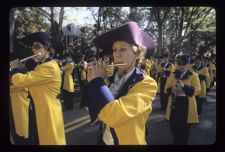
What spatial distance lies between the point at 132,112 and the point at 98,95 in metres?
0.25

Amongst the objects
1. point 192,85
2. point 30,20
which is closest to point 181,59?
point 192,85

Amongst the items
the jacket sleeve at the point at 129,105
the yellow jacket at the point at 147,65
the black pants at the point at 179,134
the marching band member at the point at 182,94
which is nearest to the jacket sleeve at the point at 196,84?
the marching band member at the point at 182,94

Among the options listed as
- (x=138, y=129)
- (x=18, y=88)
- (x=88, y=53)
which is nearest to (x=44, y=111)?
(x=18, y=88)

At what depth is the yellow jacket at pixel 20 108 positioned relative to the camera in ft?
10.9

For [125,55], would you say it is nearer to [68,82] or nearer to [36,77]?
[68,82]

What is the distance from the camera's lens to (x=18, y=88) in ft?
11.0

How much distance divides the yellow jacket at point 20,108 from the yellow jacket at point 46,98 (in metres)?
0.06

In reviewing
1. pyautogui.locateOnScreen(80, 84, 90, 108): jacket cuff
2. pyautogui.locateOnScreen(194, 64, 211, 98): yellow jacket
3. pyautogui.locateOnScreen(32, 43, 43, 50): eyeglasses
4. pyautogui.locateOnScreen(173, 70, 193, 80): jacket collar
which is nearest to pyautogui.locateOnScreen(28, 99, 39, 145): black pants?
pyautogui.locateOnScreen(32, 43, 43, 50): eyeglasses

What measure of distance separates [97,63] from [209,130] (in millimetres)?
1006

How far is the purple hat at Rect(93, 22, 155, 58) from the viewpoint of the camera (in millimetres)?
2965

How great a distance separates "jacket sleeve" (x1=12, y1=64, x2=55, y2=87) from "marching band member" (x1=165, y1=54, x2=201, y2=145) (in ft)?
3.01

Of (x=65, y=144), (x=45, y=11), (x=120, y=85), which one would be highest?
(x=45, y=11)

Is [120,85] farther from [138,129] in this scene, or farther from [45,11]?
[45,11]

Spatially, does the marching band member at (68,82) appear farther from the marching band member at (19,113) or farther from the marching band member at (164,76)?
the marching band member at (164,76)
